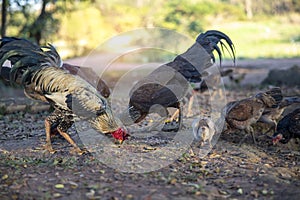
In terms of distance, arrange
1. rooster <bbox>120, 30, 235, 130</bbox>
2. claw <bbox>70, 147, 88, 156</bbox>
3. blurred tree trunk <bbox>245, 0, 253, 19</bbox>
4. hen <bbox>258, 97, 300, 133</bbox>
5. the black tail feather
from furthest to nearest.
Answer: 1. blurred tree trunk <bbox>245, 0, 253, 19</bbox>
2. hen <bbox>258, 97, 300, 133</bbox>
3. rooster <bbox>120, 30, 235, 130</bbox>
4. the black tail feather
5. claw <bbox>70, 147, 88, 156</bbox>

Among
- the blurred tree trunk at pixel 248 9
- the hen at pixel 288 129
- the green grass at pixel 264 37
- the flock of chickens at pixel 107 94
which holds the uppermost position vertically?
the blurred tree trunk at pixel 248 9

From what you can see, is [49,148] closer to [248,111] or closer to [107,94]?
[107,94]

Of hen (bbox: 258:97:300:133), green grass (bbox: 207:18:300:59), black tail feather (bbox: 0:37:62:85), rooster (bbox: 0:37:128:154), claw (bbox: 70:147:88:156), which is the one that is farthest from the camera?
green grass (bbox: 207:18:300:59)

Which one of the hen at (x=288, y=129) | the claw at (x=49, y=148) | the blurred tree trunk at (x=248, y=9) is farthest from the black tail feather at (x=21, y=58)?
the blurred tree trunk at (x=248, y=9)

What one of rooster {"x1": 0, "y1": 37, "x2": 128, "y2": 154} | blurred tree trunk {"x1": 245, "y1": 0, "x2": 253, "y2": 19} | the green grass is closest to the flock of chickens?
rooster {"x1": 0, "y1": 37, "x2": 128, "y2": 154}

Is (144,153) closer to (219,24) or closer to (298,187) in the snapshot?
(298,187)

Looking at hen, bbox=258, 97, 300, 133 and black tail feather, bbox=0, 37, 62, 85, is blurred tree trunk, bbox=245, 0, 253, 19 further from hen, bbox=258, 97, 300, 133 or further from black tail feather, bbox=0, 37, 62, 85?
black tail feather, bbox=0, 37, 62, 85

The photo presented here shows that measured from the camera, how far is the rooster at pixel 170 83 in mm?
6773

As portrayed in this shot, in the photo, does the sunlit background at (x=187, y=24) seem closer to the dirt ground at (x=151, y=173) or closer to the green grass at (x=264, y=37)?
the green grass at (x=264, y=37)

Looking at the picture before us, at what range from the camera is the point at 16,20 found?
51.8 feet

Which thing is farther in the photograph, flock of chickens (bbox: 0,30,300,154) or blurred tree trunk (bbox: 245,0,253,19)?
blurred tree trunk (bbox: 245,0,253,19)

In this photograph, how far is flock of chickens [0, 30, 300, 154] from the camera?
5863 millimetres

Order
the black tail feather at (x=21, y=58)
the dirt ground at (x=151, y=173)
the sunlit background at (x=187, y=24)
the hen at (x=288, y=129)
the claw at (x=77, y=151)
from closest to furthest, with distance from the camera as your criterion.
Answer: the dirt ground at (x=151, y=173)
the claw at (x=77, y=151)
the black tail feather at (x=21, y=58)
the hen at (x=288, y=129)
the sunlit background at (x=187, y=24)

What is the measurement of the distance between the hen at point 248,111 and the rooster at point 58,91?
2.03 meters
